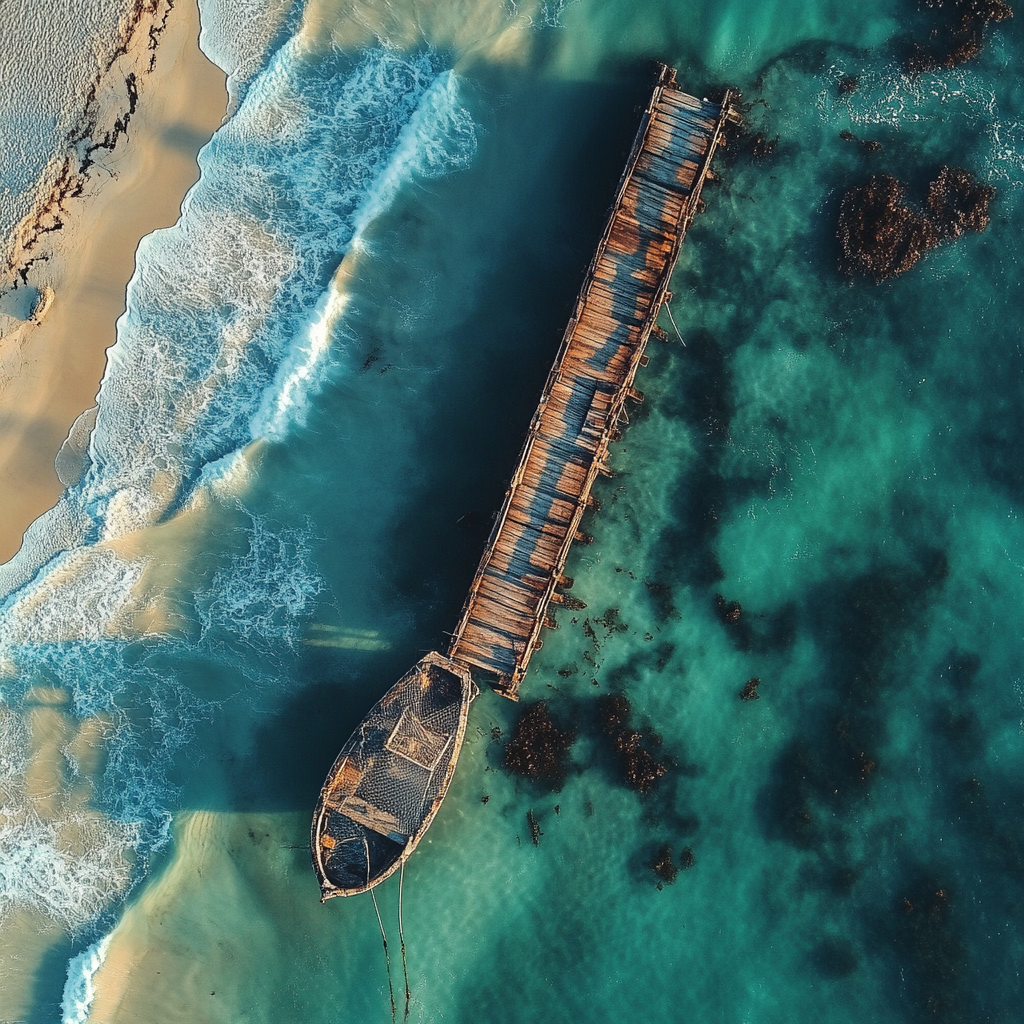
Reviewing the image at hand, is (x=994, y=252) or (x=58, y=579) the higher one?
(x=994, y=252)

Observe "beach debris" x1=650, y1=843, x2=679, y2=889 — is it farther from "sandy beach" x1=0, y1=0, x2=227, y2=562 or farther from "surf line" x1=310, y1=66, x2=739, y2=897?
"sandy beach" x1=0, y1=0, x2=227, y2=562

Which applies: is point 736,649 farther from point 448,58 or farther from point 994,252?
point 448,58

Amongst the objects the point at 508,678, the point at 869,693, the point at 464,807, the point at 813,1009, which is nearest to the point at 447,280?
the point at 508,678

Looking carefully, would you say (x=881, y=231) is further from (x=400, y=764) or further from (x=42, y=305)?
(x=42, y=305)

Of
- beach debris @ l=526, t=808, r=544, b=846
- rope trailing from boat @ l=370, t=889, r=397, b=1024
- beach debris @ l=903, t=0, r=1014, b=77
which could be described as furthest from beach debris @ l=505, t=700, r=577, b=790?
beach debris @ l=903, t=0, r=1014, b=77

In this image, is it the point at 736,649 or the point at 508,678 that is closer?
the point at 508,678

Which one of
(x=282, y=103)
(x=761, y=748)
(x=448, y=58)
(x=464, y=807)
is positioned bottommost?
(x=464, y=807)
